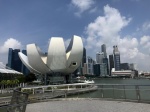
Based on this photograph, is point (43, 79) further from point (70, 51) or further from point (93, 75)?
point (93, 75)

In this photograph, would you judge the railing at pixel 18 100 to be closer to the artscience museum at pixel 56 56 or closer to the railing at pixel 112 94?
the railing at pixel 112 94

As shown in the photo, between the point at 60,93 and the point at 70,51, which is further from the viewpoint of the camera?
the point at 70,51

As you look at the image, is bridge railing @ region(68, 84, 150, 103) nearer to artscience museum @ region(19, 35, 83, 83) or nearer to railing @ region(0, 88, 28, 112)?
railing @ region(0, 88, 28, 112)

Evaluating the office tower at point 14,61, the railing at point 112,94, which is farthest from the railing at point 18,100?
the office tower at point 14,61

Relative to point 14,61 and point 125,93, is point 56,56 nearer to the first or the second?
point 125,93

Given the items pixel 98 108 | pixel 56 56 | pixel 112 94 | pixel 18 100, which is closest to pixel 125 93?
pixel 112 94

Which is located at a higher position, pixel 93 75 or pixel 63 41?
pixel 63 41

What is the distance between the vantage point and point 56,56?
50969 mm

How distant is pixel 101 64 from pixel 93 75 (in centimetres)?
2167

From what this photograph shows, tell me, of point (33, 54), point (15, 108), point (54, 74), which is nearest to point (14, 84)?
point (33, 54)

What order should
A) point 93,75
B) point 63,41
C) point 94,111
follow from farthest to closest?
point 93,75
point 63,41
point 94,111

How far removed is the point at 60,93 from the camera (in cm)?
1995

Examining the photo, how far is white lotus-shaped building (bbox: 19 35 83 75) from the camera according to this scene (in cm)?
5006

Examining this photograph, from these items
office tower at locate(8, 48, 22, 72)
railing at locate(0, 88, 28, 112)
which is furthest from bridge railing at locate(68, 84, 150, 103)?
office tower at locate(8, 48, 22, 72)
